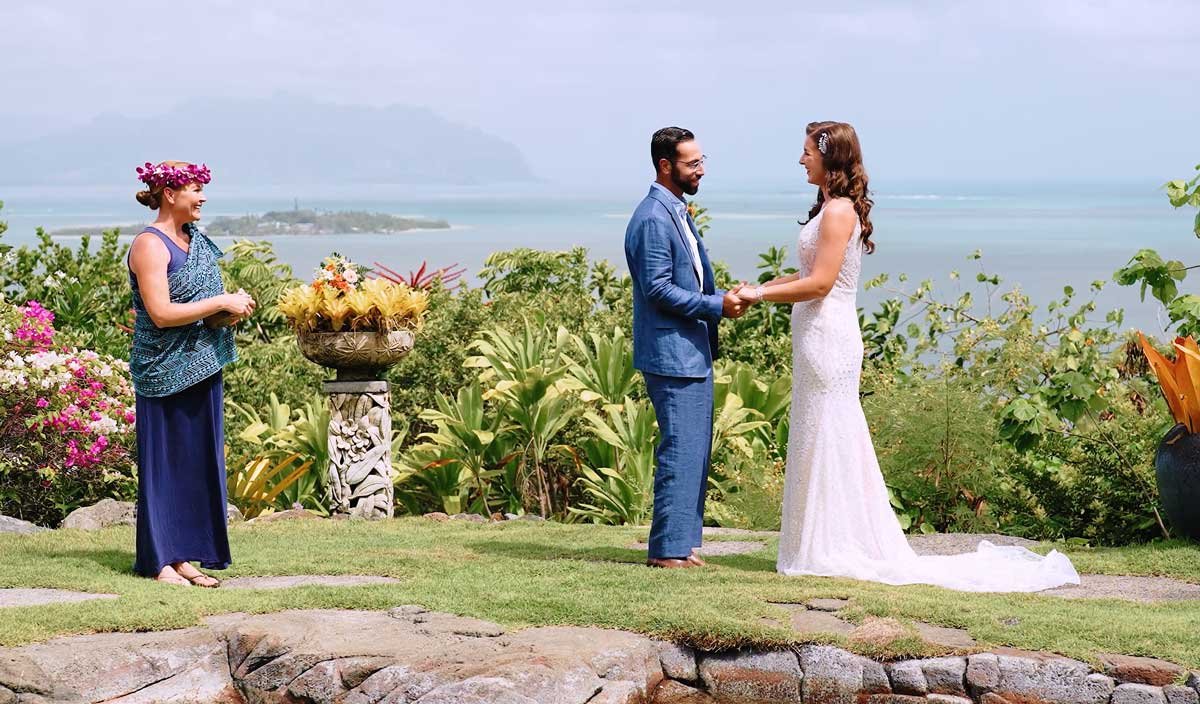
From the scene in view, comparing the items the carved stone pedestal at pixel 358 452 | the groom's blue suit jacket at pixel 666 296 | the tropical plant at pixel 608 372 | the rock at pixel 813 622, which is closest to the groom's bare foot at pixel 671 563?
the groom's blue suit jacket at pixel 666 296

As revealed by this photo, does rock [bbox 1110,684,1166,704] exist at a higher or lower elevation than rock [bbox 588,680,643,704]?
higher

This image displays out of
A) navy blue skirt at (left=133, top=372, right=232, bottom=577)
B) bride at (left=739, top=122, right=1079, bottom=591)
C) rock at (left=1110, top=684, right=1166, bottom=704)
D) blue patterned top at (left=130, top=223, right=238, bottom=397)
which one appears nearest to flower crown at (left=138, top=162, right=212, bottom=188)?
blue patterned top at (left=130, top=223, right=238, bottom=397)

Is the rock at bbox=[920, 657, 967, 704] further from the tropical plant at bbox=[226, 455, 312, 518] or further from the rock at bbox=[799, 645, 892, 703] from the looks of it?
the tropical plant at bbox=[226, 455, 312, 518]

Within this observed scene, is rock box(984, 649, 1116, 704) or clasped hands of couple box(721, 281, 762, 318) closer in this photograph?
rock box(984, 649, 1116, 704)

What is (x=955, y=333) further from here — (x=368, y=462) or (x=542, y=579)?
(x=542, y=579)

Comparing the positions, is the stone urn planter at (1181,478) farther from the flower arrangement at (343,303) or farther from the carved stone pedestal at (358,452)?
the carved stone pedestal at (358,452)

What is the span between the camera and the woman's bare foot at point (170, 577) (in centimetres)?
672

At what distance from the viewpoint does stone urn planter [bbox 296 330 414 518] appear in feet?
30.1

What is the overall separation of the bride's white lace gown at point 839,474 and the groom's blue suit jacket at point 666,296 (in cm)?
45

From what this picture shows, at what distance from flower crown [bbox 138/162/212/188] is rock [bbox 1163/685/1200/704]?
4.41 metres

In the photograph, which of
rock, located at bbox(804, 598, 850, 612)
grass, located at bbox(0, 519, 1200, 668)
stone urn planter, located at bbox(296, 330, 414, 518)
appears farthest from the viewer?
stone urn planter, located at bbox(296, 330, 414, 518)

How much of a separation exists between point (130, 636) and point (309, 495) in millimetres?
4364

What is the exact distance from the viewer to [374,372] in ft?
30.7

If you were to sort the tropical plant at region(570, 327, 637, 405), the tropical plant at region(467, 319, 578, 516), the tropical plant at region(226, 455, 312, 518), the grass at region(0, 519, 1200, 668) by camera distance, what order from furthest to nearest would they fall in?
1. the tropical plant at region(570, 327, 637, 405)
2. the tropical plant at region(467, 319, 578, 516)
3. the tropical plant at region(226, 455, 312, 518)
4. the grass at region(0, 519, 1200, 668)
